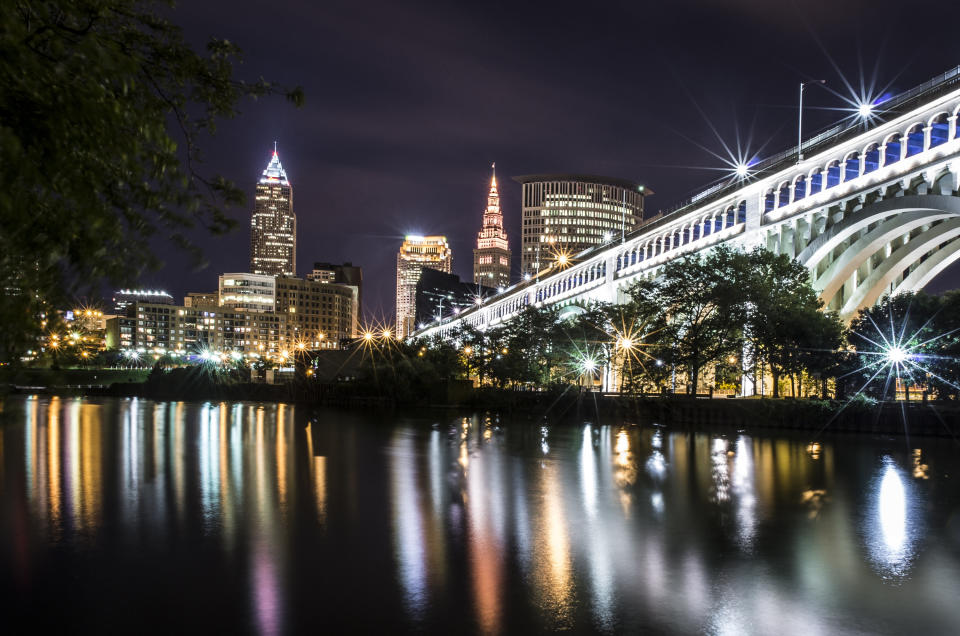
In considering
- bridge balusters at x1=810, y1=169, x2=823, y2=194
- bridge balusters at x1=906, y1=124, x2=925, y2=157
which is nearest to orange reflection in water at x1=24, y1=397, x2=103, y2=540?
bridge balusters at x1=906, y1=124, x2=925, y2=157

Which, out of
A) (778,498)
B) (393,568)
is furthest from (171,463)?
(778,498)

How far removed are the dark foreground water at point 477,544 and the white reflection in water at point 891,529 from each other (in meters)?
0.08

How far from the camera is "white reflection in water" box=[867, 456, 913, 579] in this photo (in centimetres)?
1386

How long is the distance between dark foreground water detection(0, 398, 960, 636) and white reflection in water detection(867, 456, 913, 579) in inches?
3.2

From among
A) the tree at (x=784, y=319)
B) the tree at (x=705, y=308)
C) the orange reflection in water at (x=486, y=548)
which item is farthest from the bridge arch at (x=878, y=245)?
the orange reflection in water at (x=486, y=548)

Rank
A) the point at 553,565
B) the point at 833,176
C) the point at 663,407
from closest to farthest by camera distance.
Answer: the point at 553,565, the point at 833,176, the point at 663,407

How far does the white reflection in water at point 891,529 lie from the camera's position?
1386 cm

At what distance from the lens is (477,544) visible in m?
15.1

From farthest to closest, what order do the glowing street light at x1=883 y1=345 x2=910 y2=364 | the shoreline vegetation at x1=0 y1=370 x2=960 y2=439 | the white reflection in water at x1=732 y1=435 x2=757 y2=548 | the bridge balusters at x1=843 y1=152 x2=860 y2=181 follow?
the bridge balusters at x1=843 y1=152 x2=860 y2=181 < the glowing street light at x1=883 y1=345 x2=910 y2=364 < the shoreline vegetation at x1=0 y1=370 x2=960 y2=439 < the white reflection in water at x1=732 y1=435 x2=757 y2=548

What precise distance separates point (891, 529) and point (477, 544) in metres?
10.1

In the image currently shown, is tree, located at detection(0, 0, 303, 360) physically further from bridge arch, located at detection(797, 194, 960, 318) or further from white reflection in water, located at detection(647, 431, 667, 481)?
bridge arch, located at detection(797, 194, 960, 318)

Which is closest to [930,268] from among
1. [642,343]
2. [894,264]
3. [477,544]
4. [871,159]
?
[894,264]

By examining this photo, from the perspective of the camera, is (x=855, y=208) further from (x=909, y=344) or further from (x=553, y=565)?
(x=553, y=565)

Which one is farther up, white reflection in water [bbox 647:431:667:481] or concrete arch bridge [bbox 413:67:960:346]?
concrete arch bridge [bbox 413:67:960:346]
